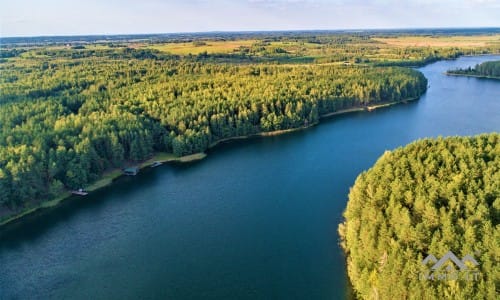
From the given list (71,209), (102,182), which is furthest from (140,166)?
(71,209)

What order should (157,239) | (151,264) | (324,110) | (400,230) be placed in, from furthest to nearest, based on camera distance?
(324,110), (157,239), (151,264), (400,230)

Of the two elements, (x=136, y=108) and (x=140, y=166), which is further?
(x=136, y=108)

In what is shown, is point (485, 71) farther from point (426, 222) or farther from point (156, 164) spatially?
point (426, 222)

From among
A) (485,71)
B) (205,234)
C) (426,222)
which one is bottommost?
(205,234)

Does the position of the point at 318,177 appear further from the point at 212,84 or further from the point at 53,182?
the point at 212,84

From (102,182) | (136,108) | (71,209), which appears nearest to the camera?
(71,209)

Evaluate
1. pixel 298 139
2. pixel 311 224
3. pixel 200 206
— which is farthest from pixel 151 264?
pixel 298 139

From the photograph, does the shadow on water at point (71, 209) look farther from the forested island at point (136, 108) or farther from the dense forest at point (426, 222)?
the dense forest at point (426, 222)
